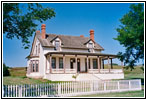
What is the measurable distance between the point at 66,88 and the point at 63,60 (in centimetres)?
1252

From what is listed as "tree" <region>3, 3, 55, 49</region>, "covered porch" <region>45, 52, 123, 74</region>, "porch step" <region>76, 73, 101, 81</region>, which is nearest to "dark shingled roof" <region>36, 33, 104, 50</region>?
"covered porch" <region>45, 52, 123, 74</region>

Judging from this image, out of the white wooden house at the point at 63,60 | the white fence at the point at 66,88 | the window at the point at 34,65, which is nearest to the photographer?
the white fence at the point at 66,88

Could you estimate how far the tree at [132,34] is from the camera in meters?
19.3

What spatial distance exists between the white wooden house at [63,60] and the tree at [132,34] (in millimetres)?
3910

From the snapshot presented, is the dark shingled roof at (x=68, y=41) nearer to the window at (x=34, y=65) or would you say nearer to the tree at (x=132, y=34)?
the window at (x=34, y=65)

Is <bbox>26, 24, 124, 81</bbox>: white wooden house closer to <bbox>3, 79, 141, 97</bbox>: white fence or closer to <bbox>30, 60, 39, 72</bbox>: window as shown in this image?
<bbox>30, 60, 39, 72</bbox>: window

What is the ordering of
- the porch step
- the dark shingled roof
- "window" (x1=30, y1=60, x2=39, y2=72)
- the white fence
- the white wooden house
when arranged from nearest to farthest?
1. the white fence
2. the porch step
3. the white wooden house
4. the dark shingled roof
5. "window" (x1=30, y1=60, x2=39, y2=72)

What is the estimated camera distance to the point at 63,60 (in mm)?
23469

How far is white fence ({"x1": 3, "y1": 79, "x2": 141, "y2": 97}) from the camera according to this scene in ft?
33.2

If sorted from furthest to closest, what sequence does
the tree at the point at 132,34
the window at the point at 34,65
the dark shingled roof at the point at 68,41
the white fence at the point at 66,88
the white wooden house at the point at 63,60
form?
the window at the point at 34,65 → the dark shingled roof at the point at 68,41 → the white wooden house at the point at 63,60 → the tree at the point at 132,34 → the white fence at the point at 66,88

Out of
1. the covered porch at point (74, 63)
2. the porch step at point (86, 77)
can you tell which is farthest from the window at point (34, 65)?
the porch step at point (86, 77)

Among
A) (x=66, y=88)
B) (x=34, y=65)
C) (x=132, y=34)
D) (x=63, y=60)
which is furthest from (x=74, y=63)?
(x=66, y=88)

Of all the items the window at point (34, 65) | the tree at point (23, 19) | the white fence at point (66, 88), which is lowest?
the white fence at point (66, 88)

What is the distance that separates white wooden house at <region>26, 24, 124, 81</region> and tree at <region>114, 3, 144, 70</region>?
3910 mm
